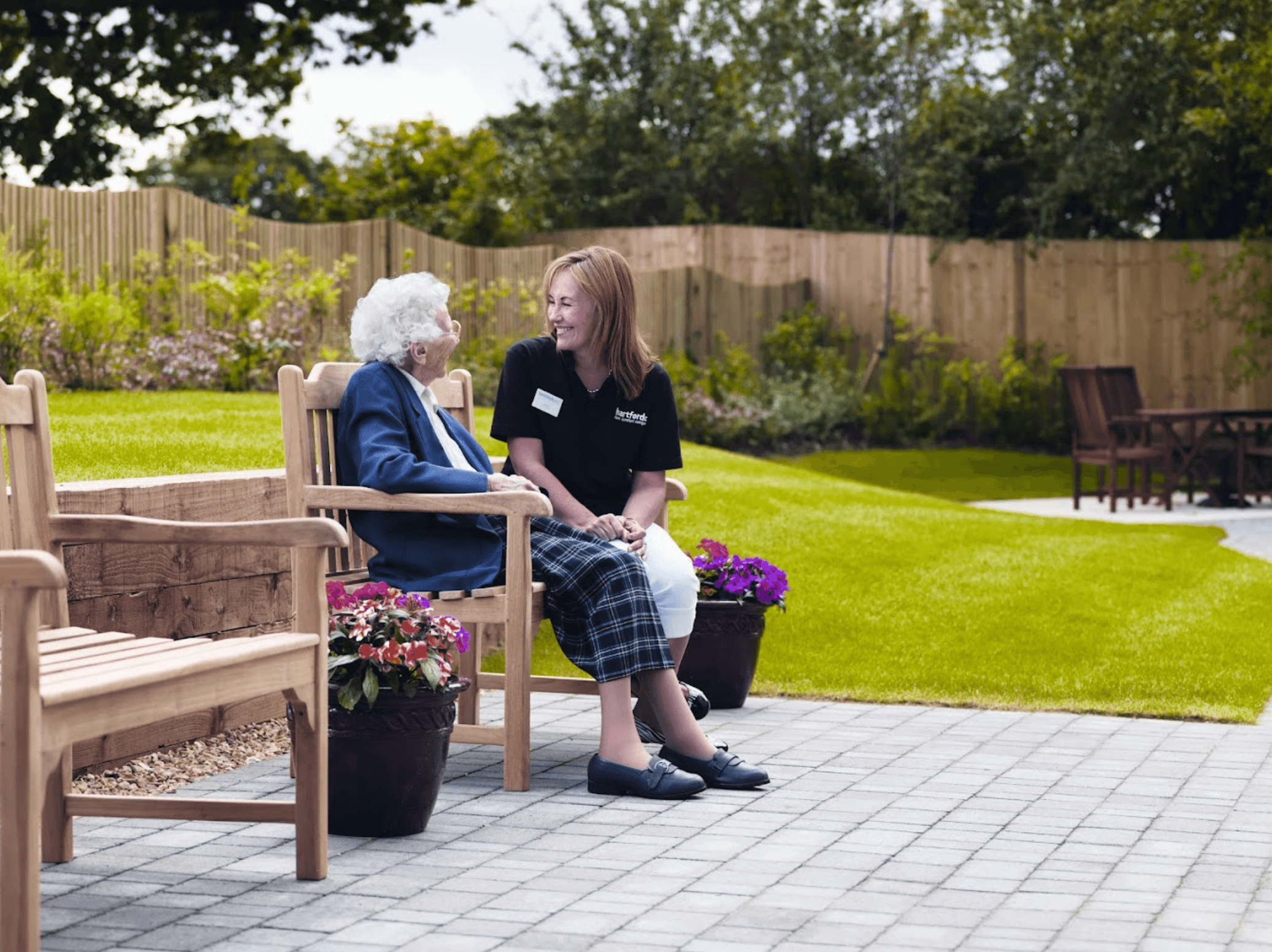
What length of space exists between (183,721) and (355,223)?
11690 mm

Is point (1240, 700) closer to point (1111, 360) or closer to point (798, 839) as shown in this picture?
point (798, 839)

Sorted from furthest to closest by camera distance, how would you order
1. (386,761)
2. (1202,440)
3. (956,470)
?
(956,470) < (1202,440) < (386,761)

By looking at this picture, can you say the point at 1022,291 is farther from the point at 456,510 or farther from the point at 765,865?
the point at 765,865

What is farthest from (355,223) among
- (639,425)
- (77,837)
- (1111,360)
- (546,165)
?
(77,837)

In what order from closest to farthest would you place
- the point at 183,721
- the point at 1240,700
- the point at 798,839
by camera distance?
the point at 798,839, the point at 183,721, the point at 1240,700

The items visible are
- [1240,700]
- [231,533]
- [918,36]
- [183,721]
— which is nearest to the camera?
[231,533]

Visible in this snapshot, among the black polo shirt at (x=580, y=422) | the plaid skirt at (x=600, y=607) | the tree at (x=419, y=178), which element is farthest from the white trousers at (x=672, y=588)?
the tree at (x=419, y=178)

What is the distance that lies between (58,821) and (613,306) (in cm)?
215

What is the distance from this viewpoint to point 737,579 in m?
5.80

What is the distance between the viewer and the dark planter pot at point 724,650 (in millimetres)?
5730

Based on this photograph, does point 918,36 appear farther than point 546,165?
No

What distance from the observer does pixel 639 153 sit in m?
22.5

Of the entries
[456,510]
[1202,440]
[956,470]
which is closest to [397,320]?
[456,510]

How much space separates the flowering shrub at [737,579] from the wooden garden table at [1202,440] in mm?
8908
